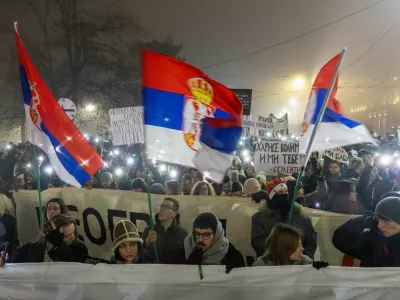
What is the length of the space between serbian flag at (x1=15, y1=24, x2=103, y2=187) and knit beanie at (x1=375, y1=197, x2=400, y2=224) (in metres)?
2.70

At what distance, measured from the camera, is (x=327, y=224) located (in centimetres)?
519

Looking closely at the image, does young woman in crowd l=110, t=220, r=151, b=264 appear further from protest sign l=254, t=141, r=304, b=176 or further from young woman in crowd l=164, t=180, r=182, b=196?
protest sign l=254, t=141, r=304, b=176

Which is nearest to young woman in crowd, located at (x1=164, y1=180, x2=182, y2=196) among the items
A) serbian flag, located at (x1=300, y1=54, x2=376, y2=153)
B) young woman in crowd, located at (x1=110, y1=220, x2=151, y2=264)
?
serbian flag, located at (x1=300, y1=54, x2=376, y2=153)

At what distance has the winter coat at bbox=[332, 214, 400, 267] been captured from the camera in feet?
10.6

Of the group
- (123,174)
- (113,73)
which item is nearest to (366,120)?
(113,73)

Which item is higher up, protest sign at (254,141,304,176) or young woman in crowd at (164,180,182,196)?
protest sign at (254,141,304,176)

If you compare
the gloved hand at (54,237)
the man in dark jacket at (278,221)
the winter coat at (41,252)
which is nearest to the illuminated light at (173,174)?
the man in dark jacket at (278,221)

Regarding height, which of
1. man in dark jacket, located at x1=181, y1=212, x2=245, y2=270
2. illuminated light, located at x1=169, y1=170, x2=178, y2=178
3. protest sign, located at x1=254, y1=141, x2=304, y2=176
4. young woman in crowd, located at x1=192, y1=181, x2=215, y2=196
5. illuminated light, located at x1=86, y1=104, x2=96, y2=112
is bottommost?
man in dark jacket, located at x1=181, y1=212, x2=245, y2=270

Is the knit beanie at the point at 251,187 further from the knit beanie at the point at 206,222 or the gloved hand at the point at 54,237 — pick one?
the gloved hand at the point at 54,237

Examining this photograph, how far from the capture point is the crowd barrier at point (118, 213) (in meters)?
5.37

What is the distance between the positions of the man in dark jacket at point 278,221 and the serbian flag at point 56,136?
1.84m

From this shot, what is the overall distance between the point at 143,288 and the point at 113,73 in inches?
920

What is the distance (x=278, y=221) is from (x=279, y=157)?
316 cm

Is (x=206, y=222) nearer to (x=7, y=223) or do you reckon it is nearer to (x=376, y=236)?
(x=376, y=236)
